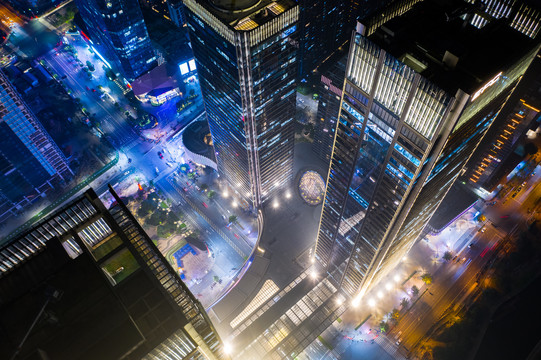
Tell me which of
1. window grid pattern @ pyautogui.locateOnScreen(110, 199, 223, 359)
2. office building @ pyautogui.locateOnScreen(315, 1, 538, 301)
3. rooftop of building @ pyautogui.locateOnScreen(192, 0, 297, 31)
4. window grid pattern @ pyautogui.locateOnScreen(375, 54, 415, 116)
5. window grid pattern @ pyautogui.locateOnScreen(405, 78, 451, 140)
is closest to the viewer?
window grid pattern @ pyautogui.locateOnScreen(110, 199, 223, 359)

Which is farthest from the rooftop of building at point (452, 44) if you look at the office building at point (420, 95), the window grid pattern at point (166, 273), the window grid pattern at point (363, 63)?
the window grid pattern at point (166, 273)

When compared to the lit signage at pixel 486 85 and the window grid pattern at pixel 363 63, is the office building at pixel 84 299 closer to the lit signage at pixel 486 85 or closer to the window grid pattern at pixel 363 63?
the window grid pattern at pixel 363 63

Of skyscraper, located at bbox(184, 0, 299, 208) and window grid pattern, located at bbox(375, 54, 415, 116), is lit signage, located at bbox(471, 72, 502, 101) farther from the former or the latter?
skyscraper, located at bbox(184, 0, 299, 208)

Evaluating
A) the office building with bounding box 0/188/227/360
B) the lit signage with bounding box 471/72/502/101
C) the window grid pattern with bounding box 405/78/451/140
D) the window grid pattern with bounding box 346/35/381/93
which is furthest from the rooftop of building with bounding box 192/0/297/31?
the office building with bounding box 0/188/227/360

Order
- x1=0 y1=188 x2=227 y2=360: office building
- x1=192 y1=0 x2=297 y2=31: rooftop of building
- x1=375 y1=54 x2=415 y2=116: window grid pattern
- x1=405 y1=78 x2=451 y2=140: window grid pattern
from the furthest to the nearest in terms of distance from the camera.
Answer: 1. x1=192 y1=0 x2=297 y2=31: rooftop of building
2. x1=375 y1=54 x2=415 y2=116: window grid pattern
3. x1=405 y1=78 x2=451 y2=140: window grid pattern
4. x1=0 y1=188 x2=227 y2=360: office building

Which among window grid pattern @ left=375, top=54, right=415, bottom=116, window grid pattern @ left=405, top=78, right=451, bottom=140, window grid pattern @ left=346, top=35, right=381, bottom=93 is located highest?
window grid pattern @ left=346, top=35, right=381, bottom=93

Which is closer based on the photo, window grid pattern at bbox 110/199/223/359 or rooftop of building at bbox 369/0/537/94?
window grid pattern at bbox 110/199/223/359

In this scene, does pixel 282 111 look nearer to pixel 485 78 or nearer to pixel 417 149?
pixel 417 149
